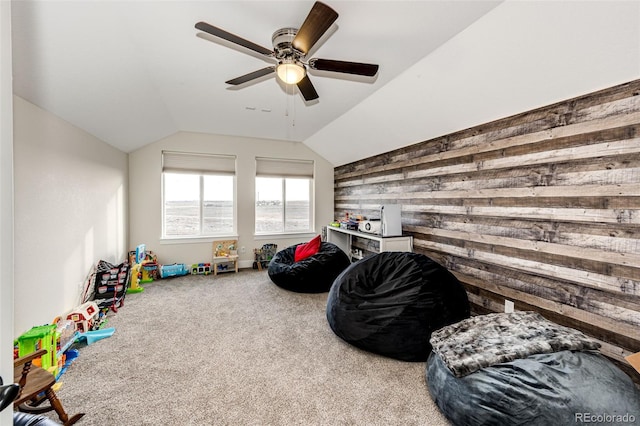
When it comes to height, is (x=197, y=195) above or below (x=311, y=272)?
above

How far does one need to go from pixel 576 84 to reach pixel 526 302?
1784 millimetres

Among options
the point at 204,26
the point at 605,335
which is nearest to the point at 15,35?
the point at 204,26

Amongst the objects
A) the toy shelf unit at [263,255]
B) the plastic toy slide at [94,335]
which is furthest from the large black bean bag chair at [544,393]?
the toy shelf unit at [263,255]

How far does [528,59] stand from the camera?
1931 mm

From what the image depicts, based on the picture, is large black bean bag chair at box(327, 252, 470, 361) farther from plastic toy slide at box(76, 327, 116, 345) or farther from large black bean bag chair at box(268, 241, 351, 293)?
plastic toy slide at box(76, 327, 116, 345)

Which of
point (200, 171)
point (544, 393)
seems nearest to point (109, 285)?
point (200, 171)

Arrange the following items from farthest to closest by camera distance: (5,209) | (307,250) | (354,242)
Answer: (354,242) < (307,250) < (5,209)

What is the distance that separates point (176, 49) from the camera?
2.23 metres

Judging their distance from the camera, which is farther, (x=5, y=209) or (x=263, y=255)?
(x=263, y=255)

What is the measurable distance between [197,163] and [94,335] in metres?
3.13

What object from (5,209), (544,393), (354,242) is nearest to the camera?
(5,209)

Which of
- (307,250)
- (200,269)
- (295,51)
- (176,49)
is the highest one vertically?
(176,49)

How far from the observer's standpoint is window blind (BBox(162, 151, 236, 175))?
4664 mm

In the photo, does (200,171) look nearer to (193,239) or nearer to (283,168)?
(193,239)
